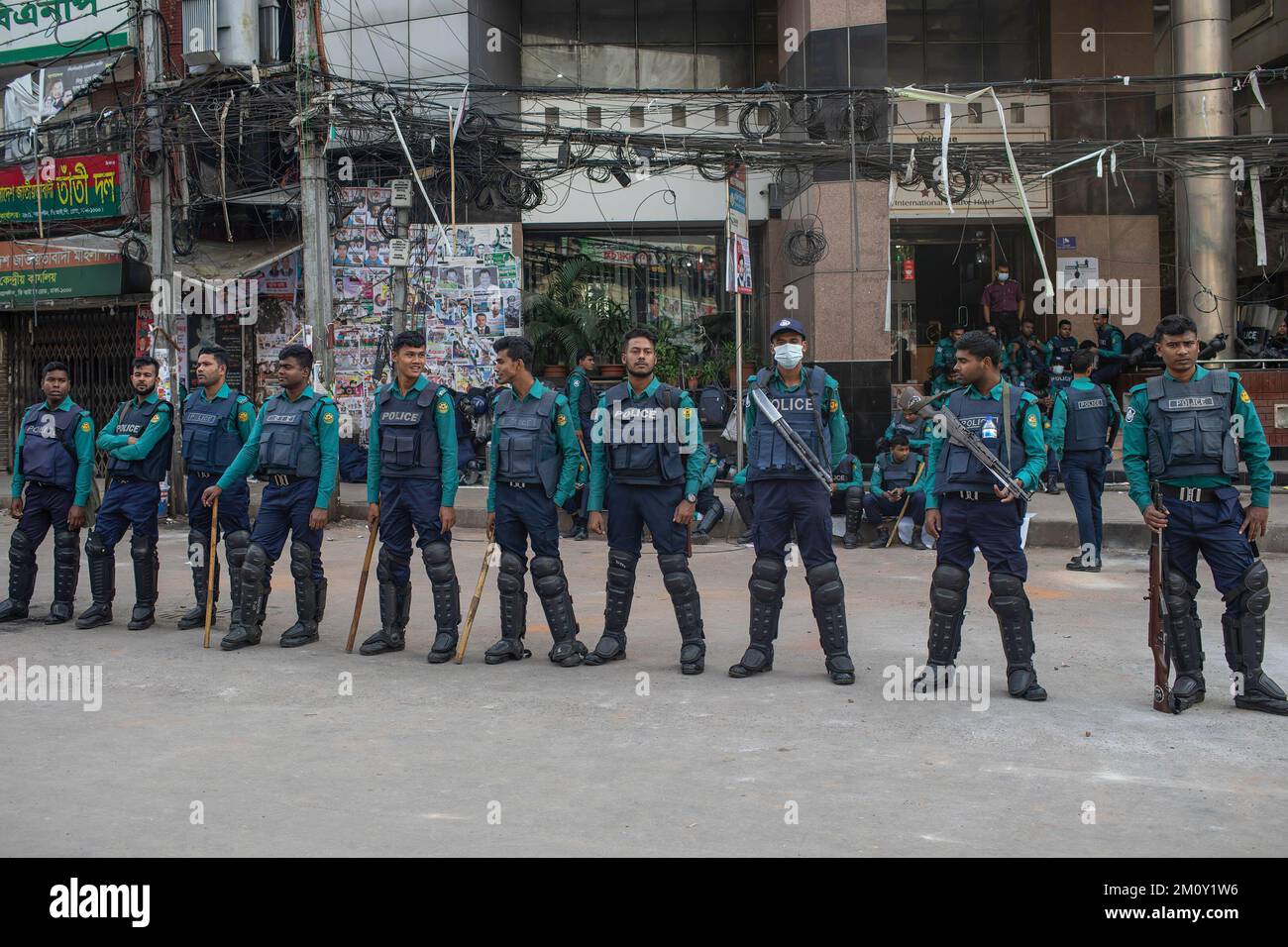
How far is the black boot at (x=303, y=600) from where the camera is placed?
8.35 metres

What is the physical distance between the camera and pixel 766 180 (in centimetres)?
2092

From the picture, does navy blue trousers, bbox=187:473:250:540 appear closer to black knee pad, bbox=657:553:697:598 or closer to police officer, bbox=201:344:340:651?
police officer, bbox=201:344:340:651

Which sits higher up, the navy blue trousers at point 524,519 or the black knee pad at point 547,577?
the navy blue trousers at point 524,519

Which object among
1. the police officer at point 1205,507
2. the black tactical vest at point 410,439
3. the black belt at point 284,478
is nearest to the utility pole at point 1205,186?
the police officer at point 1205,507

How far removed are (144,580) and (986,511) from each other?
19.0 ft

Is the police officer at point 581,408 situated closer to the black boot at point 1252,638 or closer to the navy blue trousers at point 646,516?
the navy blue trousers at point 646,516

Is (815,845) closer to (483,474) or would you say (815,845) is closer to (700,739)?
(700,739)

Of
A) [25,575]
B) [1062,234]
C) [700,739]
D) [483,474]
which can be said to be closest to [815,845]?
[700,739]

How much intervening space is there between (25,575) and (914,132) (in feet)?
47.5

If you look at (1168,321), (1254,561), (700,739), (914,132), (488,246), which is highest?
(914,132)

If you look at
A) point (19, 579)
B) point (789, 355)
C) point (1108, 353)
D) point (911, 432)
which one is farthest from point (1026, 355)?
point (19, 579)

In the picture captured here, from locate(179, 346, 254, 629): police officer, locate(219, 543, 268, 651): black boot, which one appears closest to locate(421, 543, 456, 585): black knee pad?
locate(219, 543, 268, 651): black boot

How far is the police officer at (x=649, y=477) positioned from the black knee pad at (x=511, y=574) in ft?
1.83

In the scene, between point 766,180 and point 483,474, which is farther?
point 766,180
